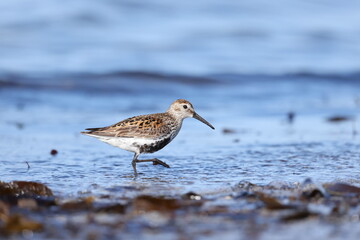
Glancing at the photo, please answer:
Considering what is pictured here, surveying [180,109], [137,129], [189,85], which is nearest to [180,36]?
[189,85]

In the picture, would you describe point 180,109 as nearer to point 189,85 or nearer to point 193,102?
point 193,102

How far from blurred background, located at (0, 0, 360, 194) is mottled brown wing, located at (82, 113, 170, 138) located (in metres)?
0.38

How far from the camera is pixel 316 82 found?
549 inches

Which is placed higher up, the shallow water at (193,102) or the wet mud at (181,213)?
the shallow water at (193,102)

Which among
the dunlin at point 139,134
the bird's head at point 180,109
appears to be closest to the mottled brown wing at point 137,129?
the dunlin at point 139,134

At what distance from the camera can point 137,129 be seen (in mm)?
7059

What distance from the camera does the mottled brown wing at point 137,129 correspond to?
22.8ft

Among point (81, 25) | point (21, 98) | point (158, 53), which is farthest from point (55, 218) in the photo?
point (81, 25)

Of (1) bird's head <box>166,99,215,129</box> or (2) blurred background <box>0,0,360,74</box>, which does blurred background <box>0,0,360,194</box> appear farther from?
(1) bird's head <box>166,99,215,129</box>

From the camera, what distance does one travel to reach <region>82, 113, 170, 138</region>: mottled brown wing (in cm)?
695

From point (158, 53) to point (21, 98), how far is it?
500 centimetres

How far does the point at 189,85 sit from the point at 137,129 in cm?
653

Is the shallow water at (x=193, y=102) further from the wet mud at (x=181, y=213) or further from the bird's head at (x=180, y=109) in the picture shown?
the bird's head at (x=180, y=109)

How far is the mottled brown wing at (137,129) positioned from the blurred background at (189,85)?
38 centimetres
